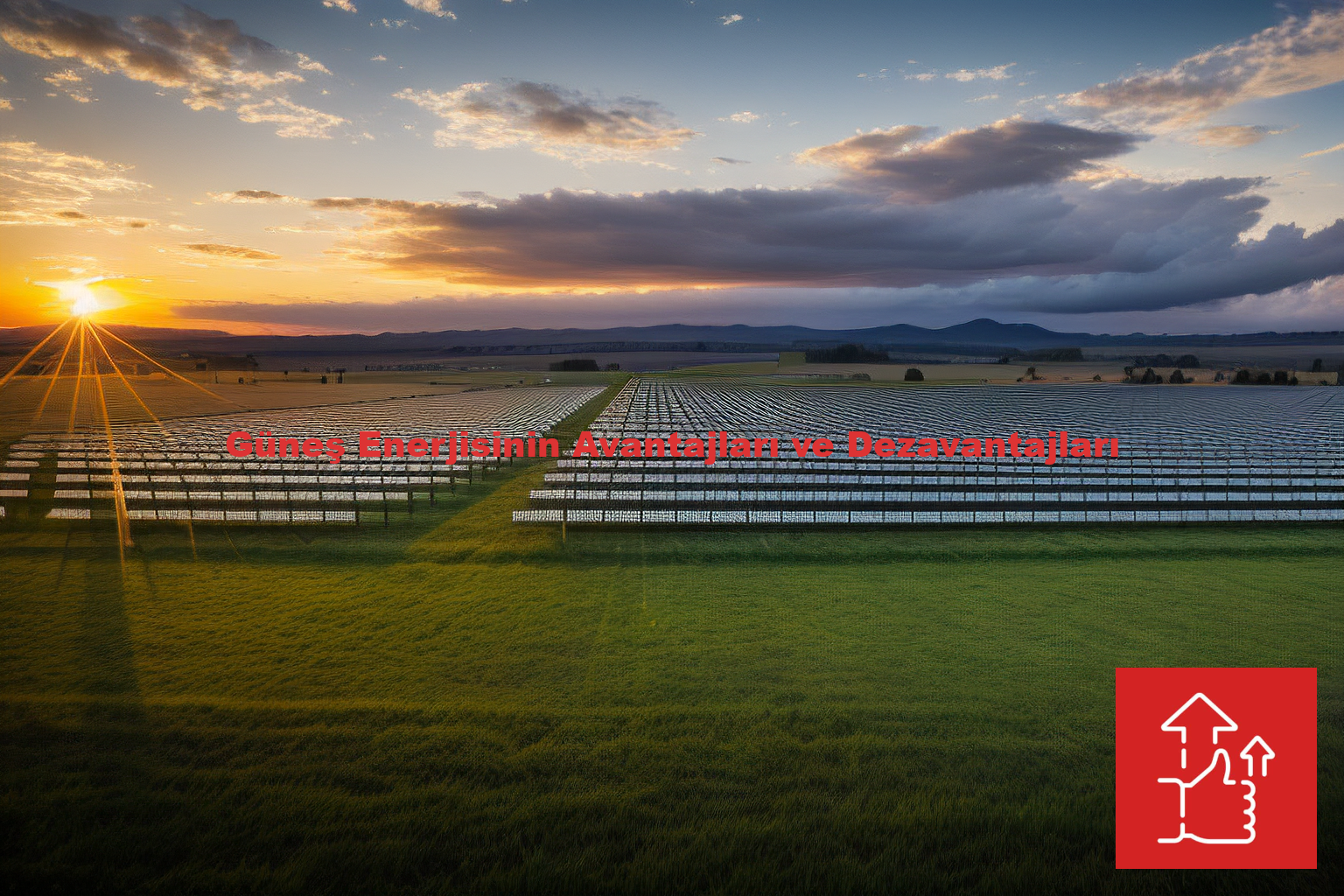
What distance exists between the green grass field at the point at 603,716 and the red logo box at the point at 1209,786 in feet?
0.66

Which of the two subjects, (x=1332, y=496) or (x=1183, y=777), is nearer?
(x=1183, y=777)

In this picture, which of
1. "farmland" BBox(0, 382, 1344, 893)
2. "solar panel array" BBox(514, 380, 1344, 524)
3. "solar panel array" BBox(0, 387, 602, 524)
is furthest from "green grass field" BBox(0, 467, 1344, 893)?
"solar panel array" BBox(514, 380, 1344, 524)

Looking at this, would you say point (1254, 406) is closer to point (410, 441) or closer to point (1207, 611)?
point (1207, 611)

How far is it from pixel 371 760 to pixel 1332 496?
30.2 m

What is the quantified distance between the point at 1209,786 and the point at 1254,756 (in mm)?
620

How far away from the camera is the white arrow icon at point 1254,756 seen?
630cm

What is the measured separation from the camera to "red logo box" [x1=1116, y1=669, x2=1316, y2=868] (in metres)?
6.00

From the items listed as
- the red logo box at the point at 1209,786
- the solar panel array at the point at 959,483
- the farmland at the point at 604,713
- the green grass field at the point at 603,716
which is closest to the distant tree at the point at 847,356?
the solar panel array at the point at 959,483

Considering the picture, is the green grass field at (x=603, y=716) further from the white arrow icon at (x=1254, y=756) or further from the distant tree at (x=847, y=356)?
the distant tree at (x=847, y=356)

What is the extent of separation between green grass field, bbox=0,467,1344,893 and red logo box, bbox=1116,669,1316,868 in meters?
0.20

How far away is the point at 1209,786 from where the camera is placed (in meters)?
6.20

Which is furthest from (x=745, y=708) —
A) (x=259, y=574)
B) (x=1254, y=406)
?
(x=1254, y=406)

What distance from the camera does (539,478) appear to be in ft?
89.8

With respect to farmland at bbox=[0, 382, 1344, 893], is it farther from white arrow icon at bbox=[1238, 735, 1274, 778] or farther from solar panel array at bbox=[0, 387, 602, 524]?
solar panel array at bbox=[0, 387, 602, 524]
